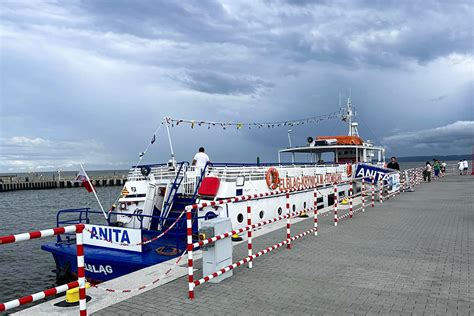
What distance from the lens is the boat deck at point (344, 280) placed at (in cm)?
544

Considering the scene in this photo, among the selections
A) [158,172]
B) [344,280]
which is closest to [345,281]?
[344,280]

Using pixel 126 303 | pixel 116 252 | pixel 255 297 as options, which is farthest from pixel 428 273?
pixel 116 252

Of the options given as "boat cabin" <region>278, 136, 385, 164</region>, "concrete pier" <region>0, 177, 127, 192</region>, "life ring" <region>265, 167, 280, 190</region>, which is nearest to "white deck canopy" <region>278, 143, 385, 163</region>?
"boat cabin" <region>278, 136, 385, 164</region>

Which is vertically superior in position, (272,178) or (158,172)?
(158,172)

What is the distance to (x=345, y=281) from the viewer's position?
21.4 ft

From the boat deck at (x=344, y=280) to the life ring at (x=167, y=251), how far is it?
5.38 ft

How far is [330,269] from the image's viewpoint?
7.28 meters

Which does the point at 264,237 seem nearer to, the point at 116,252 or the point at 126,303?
the point at 116,252

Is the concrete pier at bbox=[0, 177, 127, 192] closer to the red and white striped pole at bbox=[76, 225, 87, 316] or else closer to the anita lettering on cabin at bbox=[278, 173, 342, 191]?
the anita lettering on cabin at bbox=[278, 173, 342, 191]

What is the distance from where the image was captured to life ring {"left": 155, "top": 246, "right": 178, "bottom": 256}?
9445mm

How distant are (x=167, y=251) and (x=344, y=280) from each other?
4.90 metres

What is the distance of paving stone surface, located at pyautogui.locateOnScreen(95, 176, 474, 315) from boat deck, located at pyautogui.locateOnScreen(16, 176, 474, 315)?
0.01 m

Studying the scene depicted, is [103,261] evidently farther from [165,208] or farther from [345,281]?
→ [345,281]

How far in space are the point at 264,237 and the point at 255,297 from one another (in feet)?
16.1
